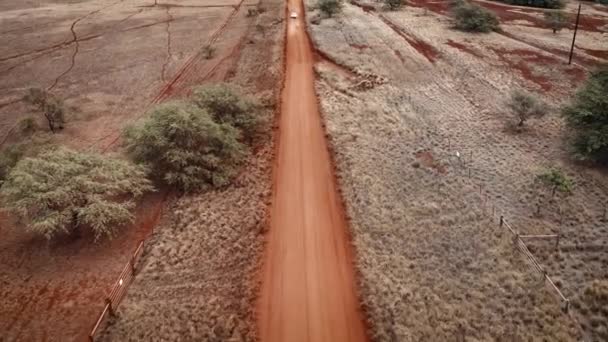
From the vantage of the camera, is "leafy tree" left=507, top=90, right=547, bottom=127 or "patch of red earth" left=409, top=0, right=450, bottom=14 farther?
"patch of red earth" left=409, top=0, right=450, bottom=14

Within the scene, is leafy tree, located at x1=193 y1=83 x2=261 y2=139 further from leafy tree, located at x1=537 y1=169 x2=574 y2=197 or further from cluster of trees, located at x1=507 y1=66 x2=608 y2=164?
cluster of trees, located at x1=507 y1=66 x2=608 y2=164

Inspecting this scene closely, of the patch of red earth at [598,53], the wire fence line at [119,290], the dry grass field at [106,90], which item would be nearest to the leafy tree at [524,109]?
the dry grass field at [106,90]

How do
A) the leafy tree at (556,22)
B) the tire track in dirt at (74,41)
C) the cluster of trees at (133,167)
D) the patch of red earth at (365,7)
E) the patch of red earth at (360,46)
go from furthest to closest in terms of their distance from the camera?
the patch of red earth at (365,7) < the leafy tree at (556,22) < the patch of red earth at (360,46) < the tire track in dirt at (74,41) < the cluster of trees at (133,167)

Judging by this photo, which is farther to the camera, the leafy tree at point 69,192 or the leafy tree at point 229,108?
the leafy tree at point 229,108

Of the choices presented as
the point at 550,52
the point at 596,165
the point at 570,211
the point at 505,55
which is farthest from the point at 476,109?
the point at 550,52

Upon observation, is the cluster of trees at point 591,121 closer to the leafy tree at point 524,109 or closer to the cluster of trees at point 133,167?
the leafy tree at point 524,109

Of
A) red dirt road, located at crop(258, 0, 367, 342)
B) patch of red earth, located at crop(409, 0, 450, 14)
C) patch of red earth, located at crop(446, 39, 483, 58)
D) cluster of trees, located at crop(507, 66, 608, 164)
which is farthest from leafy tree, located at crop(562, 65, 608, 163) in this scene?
patch of red earth, located at crop(409, 0, 450, 14)

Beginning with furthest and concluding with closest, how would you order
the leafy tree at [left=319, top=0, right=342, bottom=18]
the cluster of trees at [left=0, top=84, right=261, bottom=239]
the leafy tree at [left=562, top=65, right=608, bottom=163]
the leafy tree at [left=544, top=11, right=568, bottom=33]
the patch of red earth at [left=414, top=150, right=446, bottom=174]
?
the leafy tree at [left=319, top=0, right=342, bottom=18] < the leafy tree at [left=544, top=11, right=568, bottom=33] < the patch of red earth at [left=414, top=150, right=446, bottom=174] < the leafy tree at [left=562, top=65, right=608, bottom=163] < the cluster of trees at [left=0, top=84, right=261, bottom=239]

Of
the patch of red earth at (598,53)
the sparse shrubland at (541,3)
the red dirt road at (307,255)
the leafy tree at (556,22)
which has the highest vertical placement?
the sparse shrubland at (541,3)
